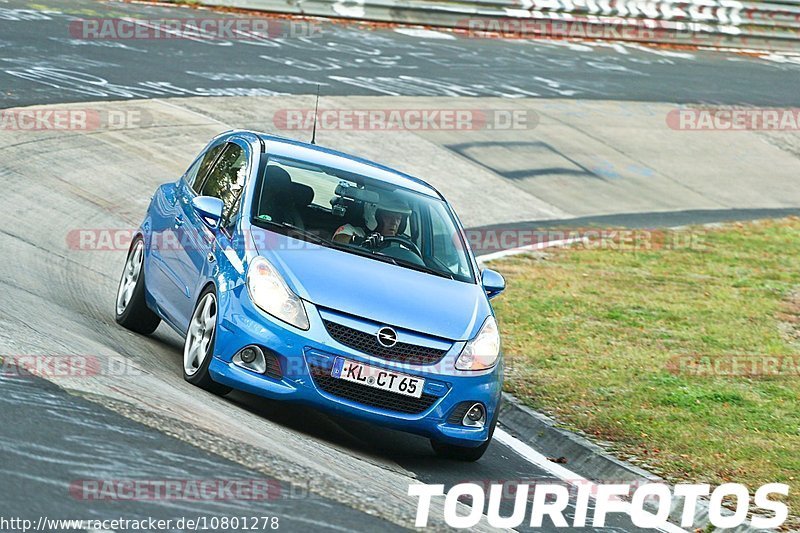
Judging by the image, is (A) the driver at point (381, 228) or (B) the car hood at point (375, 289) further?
(A) the driver at point (381, 228)

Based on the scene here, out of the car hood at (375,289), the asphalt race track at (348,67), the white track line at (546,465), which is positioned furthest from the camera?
the asphalt race track at (348,67)

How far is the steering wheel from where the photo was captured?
9000mm

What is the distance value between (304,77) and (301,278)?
639 inches

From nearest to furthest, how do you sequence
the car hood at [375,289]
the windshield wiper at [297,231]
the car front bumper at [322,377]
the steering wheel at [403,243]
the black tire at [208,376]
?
the car front bumper at [322,377] → the car hood at [375,289] → the black tire at [208,376] → the windshield wiper at [297,231] → the steering wheel at [403,243]

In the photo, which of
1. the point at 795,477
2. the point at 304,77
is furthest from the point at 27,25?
the point at 795,477

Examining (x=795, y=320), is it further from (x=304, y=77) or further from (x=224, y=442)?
(x=304, y=77)

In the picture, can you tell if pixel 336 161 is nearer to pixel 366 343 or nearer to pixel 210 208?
pixel 210 208

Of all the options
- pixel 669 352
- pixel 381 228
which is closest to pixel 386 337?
pixel 381 228

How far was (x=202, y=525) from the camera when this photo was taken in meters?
5.55

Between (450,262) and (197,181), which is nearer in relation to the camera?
(450,262)

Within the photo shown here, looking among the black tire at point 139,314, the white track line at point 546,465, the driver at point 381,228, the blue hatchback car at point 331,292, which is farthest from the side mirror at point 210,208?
the white track line at point 546,465

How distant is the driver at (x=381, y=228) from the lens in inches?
350

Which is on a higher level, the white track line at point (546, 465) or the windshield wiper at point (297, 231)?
the windshield wiper at point (297, 231)

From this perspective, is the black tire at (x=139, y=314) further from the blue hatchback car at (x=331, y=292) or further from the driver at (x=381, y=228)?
the driver at (x=381, y=228)
